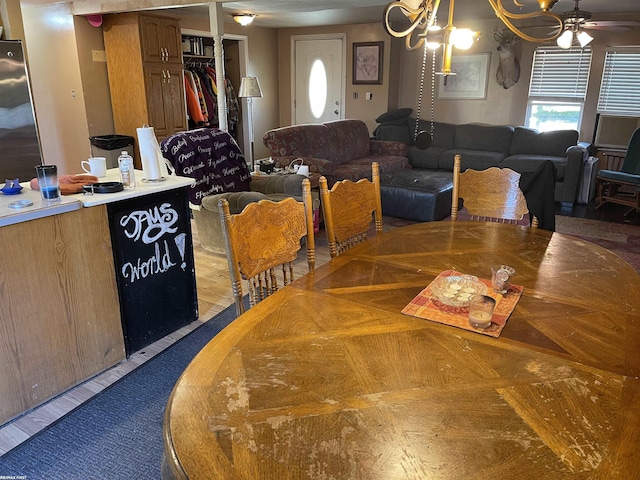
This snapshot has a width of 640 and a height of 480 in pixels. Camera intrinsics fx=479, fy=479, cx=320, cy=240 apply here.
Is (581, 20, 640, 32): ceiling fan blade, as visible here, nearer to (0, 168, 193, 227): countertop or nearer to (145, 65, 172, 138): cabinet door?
(0, 168, 193, 227): countertop

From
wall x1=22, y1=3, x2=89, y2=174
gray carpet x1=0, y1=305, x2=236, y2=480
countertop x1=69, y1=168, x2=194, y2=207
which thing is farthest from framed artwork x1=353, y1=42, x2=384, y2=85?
gray carpet x1=0, y1=305, x2=236, y2=480

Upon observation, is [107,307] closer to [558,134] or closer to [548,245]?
[548,245]

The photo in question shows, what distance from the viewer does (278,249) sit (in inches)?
71.4

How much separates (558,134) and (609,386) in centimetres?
547

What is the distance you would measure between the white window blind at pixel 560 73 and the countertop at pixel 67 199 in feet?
17.8

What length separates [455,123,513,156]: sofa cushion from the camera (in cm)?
618

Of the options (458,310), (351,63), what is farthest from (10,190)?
(351,63)

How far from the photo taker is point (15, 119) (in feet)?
14.2

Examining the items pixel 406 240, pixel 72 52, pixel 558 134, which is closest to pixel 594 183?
pixel 558 134

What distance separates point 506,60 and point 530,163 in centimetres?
165

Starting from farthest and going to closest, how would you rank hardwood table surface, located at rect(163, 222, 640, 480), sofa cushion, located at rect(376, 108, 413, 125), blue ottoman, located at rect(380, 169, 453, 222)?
sofa cushion, located at rect(376, 108, 413, 125)
blue ottoman, located at rect(380, 169, 453, 222)
hardwood table surface, located at rect(163, 222, 640, 480)

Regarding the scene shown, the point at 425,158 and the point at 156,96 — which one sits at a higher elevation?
the point at 156,96

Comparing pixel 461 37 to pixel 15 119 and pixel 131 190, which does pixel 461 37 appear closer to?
pixel 131 190

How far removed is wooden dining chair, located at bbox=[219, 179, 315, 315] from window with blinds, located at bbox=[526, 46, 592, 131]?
5.55 meters
